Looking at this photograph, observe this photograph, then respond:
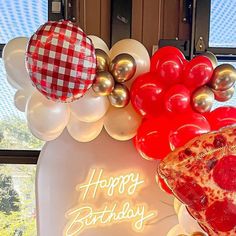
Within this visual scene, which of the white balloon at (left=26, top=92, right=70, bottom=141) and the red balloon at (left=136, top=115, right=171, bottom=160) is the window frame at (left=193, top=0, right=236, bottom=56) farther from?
the white balloon at (left=26, top=92, right=70, bottom=141)

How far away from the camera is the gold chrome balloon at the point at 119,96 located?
147 cm

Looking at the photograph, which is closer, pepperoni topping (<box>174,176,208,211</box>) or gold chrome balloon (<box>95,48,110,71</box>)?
pepperoni topping (<box>174,176,208,211</box>)

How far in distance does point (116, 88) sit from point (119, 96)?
31 mm

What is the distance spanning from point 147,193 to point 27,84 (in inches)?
26.2

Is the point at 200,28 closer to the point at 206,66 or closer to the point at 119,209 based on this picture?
the point at 206,66

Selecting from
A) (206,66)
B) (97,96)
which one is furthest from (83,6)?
(206,66)

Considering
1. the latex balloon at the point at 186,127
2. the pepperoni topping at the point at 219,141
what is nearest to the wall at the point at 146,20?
the latex balloon at the point at 186,127

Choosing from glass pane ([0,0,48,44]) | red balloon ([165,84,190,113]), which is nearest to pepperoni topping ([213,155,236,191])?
red balloon ([165,84,190,113])

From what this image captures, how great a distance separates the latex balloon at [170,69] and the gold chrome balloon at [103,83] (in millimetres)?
178

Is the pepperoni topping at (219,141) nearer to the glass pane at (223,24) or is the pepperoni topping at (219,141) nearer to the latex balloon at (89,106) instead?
the latex balloon at (89,106)

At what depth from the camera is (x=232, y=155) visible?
1058mm

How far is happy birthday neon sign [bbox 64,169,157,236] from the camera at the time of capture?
1.67m

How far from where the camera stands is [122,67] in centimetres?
142

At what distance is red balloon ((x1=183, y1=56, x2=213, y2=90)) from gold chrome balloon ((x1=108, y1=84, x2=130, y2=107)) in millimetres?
220
